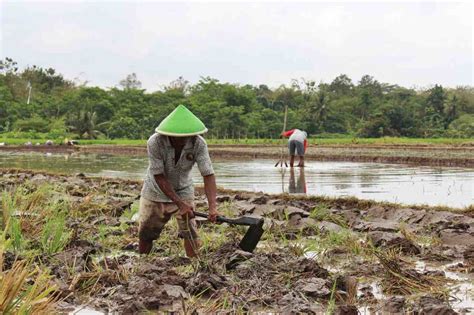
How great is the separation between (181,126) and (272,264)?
120cm

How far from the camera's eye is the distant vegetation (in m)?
34.2

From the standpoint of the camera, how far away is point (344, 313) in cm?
307

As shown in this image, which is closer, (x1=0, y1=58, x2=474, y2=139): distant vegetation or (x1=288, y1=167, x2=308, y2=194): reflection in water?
(x1=288, y1=167, x2=308, y2=194): reflection in water

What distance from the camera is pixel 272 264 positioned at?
404cm

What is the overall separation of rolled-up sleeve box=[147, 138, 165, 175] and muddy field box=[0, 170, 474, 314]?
2.14 ft

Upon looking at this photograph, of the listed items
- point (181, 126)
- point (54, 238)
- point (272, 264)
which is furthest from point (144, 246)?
point (272, 264)

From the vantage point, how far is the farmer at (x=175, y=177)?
440cm

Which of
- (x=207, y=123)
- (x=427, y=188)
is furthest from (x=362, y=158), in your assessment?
(x=207, y=123)

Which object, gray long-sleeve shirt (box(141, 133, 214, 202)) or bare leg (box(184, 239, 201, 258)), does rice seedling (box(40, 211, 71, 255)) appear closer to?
gray long-sleeve shirt (box(141, 133, 214, 202))

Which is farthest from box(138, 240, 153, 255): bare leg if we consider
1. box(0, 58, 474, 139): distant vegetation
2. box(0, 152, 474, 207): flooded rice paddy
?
box(0, 58, 474, 139): distant vegetation

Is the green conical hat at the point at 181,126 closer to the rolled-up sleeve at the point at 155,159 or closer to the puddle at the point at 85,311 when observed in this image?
the rolled-up sleeve at the point at 155,159

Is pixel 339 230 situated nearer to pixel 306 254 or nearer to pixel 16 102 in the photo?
pixel 306 254

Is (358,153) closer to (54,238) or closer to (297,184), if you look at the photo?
(297,184)

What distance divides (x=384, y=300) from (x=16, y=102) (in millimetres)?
A: 37272
